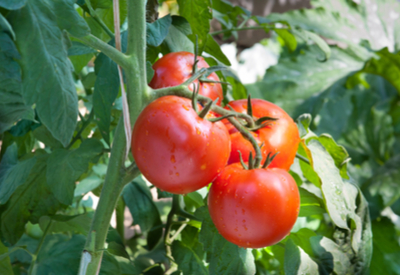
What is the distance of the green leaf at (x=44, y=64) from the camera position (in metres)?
0.30

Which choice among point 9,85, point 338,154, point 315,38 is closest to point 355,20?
point 315,38

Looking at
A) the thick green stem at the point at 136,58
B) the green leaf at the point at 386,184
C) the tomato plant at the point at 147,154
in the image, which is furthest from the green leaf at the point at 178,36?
the green leaf at the point at 386,184

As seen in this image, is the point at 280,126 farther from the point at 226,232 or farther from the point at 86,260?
the point at 86,260

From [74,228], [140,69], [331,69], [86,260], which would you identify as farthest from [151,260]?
[331,69]

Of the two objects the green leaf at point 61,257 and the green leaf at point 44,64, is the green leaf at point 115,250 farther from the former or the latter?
the green leaf at point 44,64

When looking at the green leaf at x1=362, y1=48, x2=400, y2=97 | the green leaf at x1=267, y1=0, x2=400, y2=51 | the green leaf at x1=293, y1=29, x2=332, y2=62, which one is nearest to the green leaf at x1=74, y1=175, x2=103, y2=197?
the green leaf at x1=293, y1=29, x2=332, y2=62

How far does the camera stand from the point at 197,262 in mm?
500

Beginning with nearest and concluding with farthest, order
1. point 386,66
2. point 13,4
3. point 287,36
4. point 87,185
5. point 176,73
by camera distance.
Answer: point 13,4 < point 176,73 < point 87,185 < point 287,36 < point 386,66

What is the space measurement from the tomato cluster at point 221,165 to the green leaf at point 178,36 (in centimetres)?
10

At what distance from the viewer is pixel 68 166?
0.44 m

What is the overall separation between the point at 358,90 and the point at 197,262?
1190mm

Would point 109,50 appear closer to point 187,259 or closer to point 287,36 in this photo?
point 187,259

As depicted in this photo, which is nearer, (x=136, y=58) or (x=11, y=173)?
(x=136, y=58)

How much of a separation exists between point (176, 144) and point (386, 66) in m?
1.20
